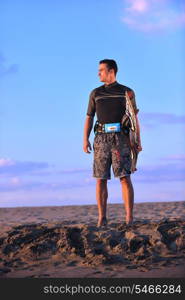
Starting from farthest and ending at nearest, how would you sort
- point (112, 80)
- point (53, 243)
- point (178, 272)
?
1. point (112, 80)
2. point (53, 243)
3. point (178, 272)

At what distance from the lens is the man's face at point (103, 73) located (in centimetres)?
667

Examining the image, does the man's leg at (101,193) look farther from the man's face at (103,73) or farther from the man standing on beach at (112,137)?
the man's face at (103,73)

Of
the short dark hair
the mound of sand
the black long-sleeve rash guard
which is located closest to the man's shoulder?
the black long-sleeve rash guard

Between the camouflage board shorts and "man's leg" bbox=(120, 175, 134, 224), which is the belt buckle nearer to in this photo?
the camouflage board shorts

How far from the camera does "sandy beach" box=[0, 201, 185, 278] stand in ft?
17.4

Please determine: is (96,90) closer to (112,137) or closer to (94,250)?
(112,137)

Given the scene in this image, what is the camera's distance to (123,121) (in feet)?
21.7

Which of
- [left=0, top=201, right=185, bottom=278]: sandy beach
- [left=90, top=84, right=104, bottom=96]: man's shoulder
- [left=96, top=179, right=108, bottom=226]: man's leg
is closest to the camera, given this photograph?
[left=0, top=201, right=185, bottom=278]: sandy beach

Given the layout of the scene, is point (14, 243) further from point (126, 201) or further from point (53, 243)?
point (126, 201)

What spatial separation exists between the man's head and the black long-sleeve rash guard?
0.12m

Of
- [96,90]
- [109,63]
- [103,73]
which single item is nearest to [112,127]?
[96,90]

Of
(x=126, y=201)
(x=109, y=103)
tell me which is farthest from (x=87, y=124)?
(x=126, y=201)

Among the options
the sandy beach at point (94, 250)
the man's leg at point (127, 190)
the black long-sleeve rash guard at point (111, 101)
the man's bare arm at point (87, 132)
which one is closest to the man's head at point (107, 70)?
the black long-sleeve rash guard at point (111, 101)

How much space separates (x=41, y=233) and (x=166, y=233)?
5.76ft
